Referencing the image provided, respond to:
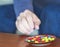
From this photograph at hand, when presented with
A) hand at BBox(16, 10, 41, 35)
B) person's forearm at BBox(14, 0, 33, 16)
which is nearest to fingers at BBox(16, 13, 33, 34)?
hand at BBox(16, 10, 41, 35)

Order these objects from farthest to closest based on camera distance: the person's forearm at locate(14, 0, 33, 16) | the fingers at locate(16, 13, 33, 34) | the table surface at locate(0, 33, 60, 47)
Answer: the person's forearm at locate(14, 0, 33, 16)
the fingers at locate(16, 13, 33, 34)
the table surface at locate(0, 33, 60, 47)

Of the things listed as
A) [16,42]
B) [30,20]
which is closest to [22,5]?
[30,20]

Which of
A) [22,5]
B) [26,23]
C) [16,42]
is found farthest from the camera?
[22,5]

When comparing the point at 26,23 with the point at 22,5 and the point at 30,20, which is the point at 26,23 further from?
the point at 22,5

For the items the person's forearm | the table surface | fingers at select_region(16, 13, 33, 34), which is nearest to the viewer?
the table surface

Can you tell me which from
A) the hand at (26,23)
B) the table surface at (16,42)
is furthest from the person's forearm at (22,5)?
the table surface at (16,42)

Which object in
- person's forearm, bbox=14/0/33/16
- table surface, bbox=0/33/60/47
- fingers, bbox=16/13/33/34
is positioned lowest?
table surface, bbox=0/33/60/47

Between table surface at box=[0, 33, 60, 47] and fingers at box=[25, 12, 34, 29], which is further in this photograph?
fingers at box=[25, 12, 34, 29]

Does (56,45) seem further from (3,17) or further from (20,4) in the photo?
(3,17)

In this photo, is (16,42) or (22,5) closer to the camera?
(16,42)

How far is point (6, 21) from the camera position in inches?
75.7

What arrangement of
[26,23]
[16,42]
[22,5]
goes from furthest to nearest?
[22,5] → [26,23] → [16,42]

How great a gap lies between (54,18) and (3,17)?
58 centimetres

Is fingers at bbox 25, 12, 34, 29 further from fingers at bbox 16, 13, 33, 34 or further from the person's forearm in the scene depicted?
the person's forearm
